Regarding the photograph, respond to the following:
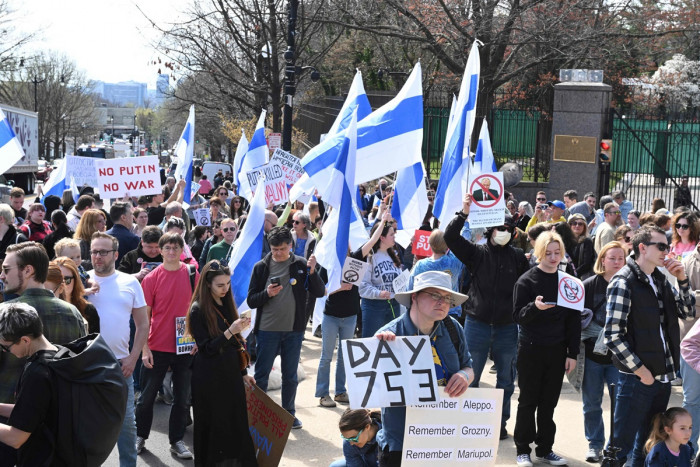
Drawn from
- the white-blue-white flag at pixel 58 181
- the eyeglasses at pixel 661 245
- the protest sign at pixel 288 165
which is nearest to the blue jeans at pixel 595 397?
the eyeglasses at pixel 661 245

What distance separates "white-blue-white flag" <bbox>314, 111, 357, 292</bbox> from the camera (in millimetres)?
8125

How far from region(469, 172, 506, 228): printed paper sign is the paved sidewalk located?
1.91 meters

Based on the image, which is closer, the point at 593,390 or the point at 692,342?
the point at 692,342

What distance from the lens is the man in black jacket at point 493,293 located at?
7.53 metres

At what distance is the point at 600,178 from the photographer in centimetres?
1906

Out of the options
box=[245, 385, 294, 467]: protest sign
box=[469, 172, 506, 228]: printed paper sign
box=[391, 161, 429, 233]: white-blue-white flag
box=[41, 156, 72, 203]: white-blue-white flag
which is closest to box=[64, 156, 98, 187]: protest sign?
box=[41, 156, 72, 203]: white-blue-white flag

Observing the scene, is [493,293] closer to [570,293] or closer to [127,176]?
[570,293]

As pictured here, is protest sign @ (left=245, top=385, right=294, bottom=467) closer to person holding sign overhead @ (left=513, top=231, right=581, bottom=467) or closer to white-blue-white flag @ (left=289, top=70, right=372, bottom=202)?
person holding sign overhead @ (left=513, top=231, right=581, bottom=467)

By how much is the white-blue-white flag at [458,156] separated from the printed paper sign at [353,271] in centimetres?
125

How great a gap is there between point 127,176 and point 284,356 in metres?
6.76

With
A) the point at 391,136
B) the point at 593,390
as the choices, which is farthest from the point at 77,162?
the point at 593,390

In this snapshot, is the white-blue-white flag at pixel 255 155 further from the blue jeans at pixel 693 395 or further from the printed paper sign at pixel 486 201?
the blue jeans at pixel 693 395

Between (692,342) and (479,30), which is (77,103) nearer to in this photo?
(479,30)

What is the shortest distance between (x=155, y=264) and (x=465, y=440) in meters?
4.20
